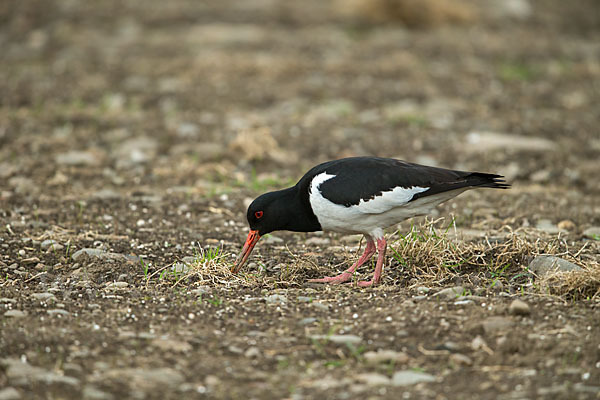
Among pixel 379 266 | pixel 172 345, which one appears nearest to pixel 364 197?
pixel 379 266

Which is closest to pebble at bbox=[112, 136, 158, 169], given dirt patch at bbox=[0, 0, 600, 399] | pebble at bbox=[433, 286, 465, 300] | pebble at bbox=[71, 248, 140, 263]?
dirt patch at bbox=[0, 0, 600, 399]

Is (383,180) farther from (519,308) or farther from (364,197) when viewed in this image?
(519,308)

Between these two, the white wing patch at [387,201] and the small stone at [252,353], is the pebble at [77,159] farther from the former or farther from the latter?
the small stone at [252,353]

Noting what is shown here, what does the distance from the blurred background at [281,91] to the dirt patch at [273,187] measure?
0.16ft

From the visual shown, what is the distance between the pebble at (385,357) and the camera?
4.32 metres

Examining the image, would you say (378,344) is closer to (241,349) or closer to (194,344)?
(241,349)

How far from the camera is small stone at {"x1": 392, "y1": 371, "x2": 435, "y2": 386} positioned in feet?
13.4

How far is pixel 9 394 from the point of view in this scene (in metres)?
3.75

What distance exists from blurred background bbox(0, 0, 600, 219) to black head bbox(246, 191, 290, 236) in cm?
225

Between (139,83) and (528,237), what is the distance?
7.26m

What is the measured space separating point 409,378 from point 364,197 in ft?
5.56

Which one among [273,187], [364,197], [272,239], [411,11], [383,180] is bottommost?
[272,239]

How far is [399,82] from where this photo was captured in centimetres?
1203

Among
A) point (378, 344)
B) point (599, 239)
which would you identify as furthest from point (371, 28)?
point (378, 344)
